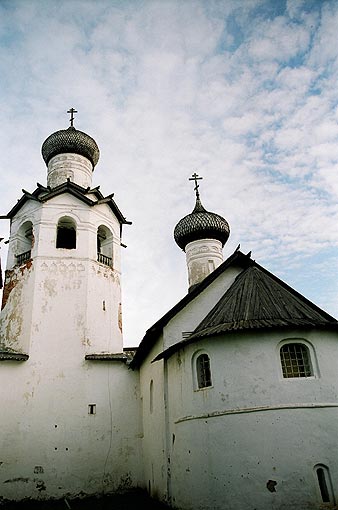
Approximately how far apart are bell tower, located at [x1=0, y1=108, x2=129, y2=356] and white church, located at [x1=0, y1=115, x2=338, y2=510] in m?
0.05

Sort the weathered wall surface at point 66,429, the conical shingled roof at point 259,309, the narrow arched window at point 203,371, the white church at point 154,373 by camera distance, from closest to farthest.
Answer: the white church at point 154,373, the conical shingled roof at point 259,309, the narrow arched window at point 203,371, the weathered wall surface at point 66,429

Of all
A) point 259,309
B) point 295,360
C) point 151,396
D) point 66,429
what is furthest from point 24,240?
point 295,360

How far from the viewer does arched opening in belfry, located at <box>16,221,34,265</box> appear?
15.6m

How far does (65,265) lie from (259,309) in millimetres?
7710

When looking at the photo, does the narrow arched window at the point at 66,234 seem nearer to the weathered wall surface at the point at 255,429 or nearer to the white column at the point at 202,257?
the white column at the point at 202,257

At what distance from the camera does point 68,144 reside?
17.8 m

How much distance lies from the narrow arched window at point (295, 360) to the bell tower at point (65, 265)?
6.74 meters

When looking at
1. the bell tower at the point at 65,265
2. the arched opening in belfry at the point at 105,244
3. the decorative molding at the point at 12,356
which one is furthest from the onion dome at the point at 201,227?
the decorative molding at the point at 12,356

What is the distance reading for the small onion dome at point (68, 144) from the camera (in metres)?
17.8

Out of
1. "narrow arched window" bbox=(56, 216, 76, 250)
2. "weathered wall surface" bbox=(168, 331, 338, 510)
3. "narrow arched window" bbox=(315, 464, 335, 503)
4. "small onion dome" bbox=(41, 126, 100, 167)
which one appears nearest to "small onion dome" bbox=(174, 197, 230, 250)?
"narrow arched window" bbox=(56, 216, 76, 250)

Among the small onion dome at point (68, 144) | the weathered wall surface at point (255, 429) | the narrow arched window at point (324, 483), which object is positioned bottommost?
the narrow arched window at point (324, 483)

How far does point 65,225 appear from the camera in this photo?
16.5 m

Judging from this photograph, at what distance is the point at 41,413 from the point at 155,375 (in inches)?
144

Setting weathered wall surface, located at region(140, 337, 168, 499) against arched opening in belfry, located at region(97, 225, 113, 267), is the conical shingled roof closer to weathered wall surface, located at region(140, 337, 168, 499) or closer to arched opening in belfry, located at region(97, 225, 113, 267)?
weathered wall surface, located at region(140, 337, 168, 499)
